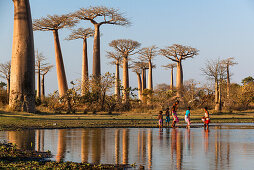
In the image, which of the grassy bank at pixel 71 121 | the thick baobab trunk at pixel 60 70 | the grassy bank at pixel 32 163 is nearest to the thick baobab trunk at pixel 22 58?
the grassy bank at pixel 71 121

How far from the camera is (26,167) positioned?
7.29 m

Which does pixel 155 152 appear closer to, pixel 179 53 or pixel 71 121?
pixel 71 121

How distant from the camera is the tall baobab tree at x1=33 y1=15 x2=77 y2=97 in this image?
42500 millimetres

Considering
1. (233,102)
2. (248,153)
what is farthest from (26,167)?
(233,102)

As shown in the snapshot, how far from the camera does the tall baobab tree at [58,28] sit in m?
42.5

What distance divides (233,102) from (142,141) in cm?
3494

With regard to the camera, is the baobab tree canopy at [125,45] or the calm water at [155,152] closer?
the calm water at [155,152]

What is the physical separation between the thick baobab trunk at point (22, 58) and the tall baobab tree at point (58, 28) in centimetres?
1112

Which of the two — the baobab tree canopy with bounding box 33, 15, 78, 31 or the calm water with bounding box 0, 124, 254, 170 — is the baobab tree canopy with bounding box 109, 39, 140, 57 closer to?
the baobab tree canopy with bounding box 33, 15, 78, 31

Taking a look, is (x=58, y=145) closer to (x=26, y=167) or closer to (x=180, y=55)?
(x=26, y=167)

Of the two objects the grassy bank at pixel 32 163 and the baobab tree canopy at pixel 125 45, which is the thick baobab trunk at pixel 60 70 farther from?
the grassy bank at pixel 32 163

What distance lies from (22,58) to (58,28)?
13025 mm

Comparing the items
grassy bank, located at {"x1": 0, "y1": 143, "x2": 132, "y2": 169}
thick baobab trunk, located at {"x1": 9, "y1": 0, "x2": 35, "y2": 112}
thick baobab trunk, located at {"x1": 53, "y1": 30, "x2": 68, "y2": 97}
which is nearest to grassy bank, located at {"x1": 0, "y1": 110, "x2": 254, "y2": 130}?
thick baobab trunk, located at {"x1": 9, "y1": 0, "x2": 35, "y2": 112}

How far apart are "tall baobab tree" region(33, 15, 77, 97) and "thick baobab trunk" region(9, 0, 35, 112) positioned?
11.1 metres
